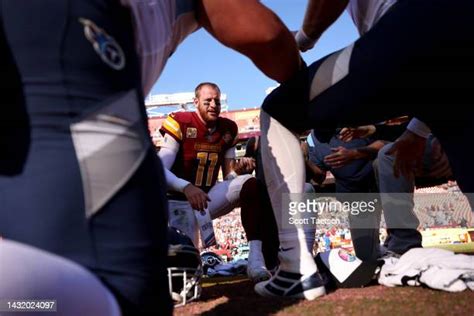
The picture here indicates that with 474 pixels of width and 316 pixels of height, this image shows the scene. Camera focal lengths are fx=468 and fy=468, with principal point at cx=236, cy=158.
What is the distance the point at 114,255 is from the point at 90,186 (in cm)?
12

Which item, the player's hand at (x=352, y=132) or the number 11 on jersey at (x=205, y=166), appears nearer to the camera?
the player's hand at (x=352, y=132)

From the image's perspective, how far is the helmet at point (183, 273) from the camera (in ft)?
6.57

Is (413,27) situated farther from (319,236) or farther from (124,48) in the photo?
(319,236)

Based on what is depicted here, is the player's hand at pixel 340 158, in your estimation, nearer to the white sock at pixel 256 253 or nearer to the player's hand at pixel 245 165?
the white sock at pixel 256 253

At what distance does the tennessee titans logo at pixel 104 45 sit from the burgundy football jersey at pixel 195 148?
3540mm

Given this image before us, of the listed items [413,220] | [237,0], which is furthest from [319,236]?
[237,0]

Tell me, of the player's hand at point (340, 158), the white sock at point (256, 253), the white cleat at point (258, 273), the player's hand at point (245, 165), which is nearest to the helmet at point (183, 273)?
the white cleat at point (258, 273)

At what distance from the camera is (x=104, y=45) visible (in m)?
0.78

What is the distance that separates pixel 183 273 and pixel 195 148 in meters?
2.55

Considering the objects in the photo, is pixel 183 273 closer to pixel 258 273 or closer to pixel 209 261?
pixel 258 273

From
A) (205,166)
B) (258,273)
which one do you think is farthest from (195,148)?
(258,273)

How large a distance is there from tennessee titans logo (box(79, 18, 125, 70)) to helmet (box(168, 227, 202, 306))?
4.26ft

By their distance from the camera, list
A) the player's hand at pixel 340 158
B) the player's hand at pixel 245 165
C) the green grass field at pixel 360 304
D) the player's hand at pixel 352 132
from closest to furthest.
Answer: the green grass field at pixel 360 304
the player's hand at pixel 352 132
the player's hand at pixel 340 158
the player's hand at pixel 245 165

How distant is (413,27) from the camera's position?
134 centimetres
